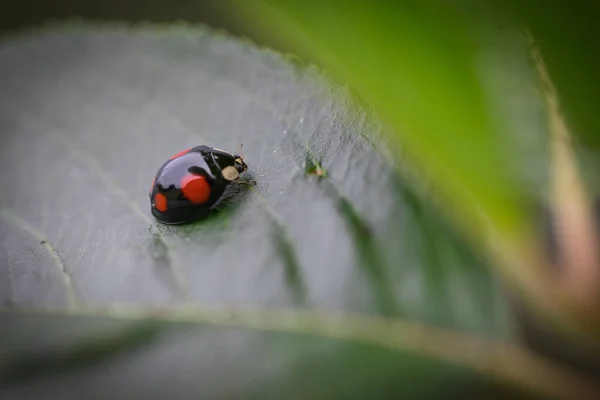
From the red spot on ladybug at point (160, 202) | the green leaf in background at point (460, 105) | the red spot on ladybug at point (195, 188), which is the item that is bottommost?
the green leaf in background at point (460, 105)

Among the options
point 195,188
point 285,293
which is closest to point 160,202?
point 195,188

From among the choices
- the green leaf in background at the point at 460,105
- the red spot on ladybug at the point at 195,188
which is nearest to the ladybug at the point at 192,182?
the red spot on ladybug at the point at 195,188

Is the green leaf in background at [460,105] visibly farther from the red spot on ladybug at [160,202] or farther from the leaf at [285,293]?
the red spot on ladybug at [160,202]

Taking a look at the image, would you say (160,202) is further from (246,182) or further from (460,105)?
(460,105)

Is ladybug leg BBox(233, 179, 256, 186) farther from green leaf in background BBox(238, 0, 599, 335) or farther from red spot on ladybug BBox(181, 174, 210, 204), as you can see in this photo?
green leaf in background BBox(238, 0, 599, 335)

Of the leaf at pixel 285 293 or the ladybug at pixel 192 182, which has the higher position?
the ladybug at pixel 192 182

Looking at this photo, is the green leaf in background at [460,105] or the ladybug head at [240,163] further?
the ladybug head at [240,163]

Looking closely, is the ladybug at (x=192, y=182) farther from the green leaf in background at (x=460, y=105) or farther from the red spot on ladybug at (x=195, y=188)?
the green leaf in background at (x=460, y=105)
